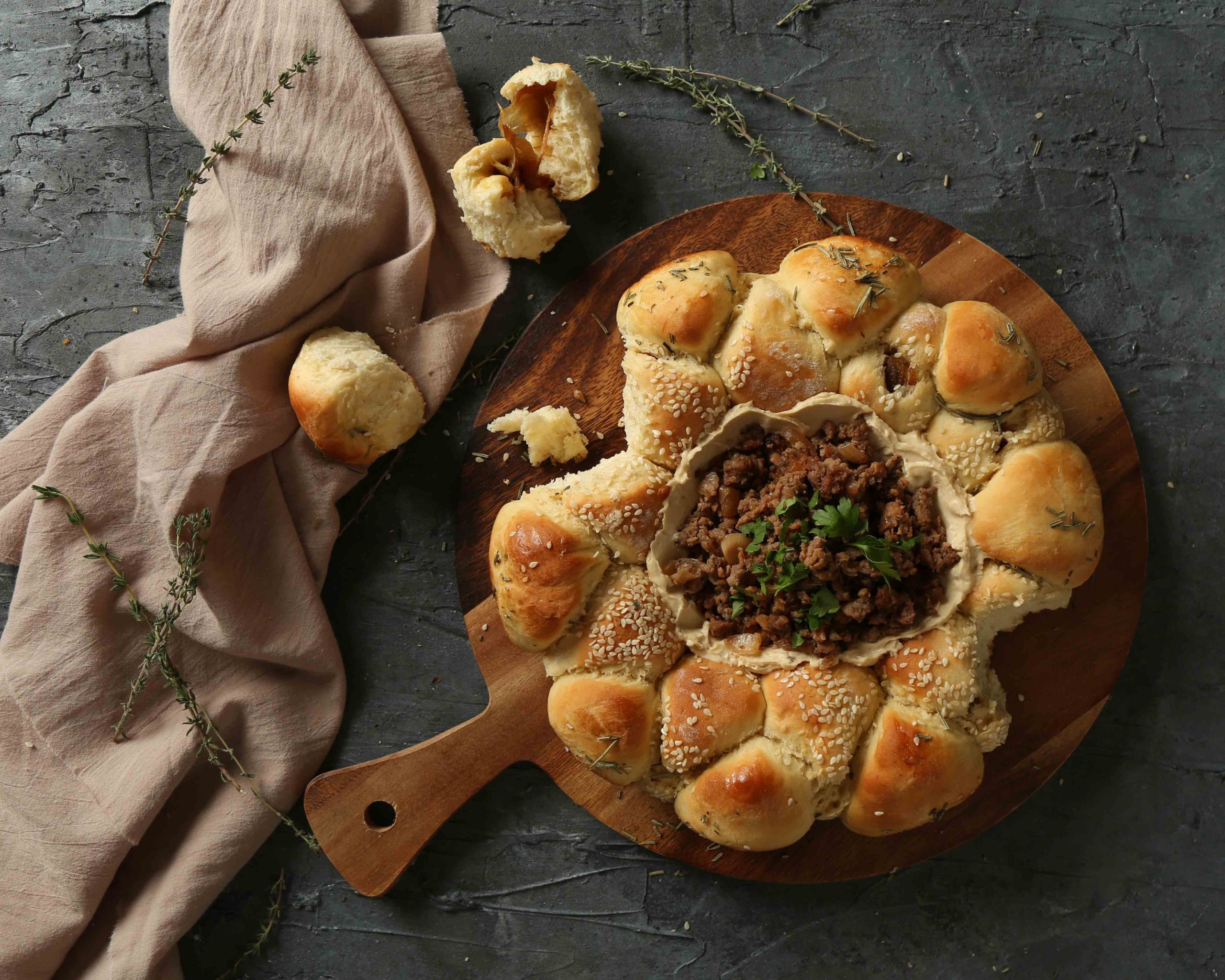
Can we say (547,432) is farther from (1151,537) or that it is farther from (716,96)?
(1151,537)

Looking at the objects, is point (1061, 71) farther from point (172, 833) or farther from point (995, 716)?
point (172, 833)

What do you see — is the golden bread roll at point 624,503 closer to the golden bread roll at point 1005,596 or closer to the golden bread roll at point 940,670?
the golden bread roll at point 940,670

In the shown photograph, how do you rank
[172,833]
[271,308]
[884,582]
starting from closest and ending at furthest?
[884,582], [271,308], [172,833]

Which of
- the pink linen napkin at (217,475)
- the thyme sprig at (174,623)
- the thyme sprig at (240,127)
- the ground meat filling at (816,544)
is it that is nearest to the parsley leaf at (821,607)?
the ground meat filling at (816,544)

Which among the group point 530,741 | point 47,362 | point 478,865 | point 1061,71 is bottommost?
point 478,865

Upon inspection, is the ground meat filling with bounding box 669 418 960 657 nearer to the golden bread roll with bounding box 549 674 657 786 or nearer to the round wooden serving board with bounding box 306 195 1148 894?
the golden bread roll with bounding box 549 674 657 786

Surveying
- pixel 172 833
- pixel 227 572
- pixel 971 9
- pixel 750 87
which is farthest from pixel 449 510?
pixel 971 9
